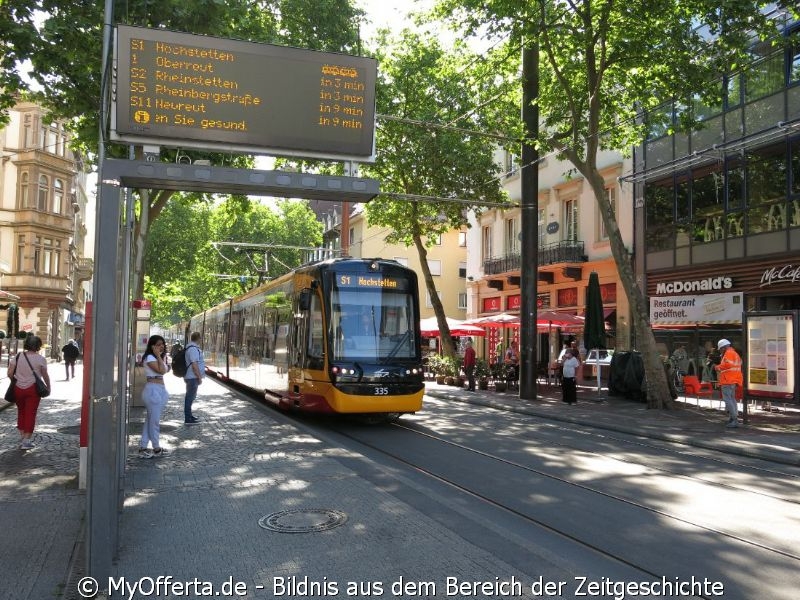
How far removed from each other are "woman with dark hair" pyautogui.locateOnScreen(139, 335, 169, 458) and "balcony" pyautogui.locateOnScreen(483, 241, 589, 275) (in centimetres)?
2296

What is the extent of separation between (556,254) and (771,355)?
16.4 metres

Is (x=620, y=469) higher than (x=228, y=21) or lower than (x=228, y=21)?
lower

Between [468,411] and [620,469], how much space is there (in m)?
8.66

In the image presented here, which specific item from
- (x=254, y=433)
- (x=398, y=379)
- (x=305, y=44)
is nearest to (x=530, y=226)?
(x=305, y=44)

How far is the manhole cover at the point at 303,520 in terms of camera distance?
243 inches

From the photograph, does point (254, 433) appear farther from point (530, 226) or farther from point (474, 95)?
point (474, 95)

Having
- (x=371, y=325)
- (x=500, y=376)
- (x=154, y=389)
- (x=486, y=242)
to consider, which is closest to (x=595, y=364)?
(x=500, y=376)

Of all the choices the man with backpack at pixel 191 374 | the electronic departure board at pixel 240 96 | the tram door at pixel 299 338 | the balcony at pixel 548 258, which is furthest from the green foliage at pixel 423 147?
the electronic departure board at pixel 240 96

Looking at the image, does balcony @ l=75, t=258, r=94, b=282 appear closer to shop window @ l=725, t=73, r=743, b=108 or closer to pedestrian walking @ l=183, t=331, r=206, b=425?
pedestrian walking @ l=183, t=331, r=206, b=425

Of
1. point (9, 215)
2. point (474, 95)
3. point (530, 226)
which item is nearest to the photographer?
point (530, 226)

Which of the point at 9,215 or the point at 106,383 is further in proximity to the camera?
the point at 9,215

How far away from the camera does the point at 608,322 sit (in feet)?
94.5

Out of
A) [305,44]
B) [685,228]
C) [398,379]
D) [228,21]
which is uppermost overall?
[305,44]

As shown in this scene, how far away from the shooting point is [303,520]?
254 inches
